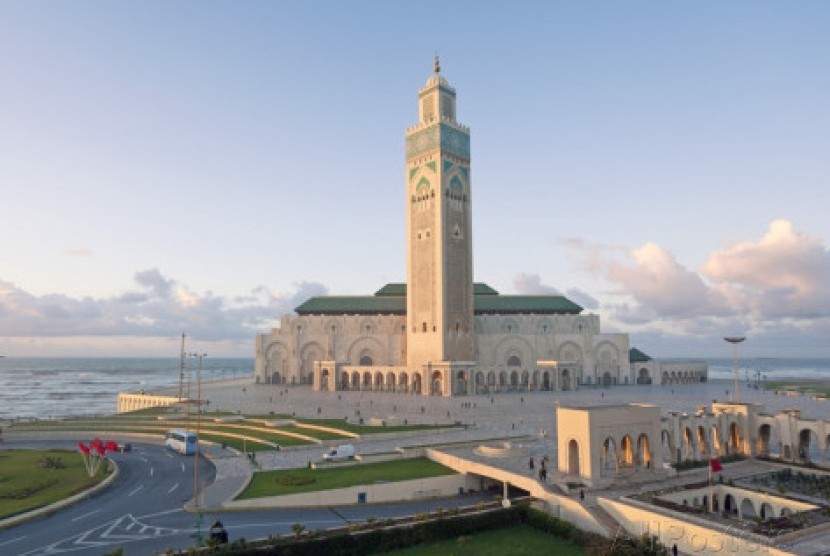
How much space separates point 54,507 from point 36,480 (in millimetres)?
5651

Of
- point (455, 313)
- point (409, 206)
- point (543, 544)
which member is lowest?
point (543, 544)

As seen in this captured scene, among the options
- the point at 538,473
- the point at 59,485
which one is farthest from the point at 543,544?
the point at 59,485

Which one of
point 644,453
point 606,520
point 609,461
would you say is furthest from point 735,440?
point 606,520

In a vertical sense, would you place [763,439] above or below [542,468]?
above

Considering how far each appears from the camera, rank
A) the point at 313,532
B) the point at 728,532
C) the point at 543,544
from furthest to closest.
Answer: the point at 543,544 < the point at 313,532 < the point at 728,532

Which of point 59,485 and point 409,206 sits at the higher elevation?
point 409,206

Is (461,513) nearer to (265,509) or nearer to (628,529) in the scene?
(628,529)

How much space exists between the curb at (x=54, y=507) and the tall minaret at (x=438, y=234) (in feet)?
168

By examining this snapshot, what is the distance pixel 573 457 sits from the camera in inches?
1082

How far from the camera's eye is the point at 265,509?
24.5 metres

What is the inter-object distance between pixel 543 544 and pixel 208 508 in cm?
1369

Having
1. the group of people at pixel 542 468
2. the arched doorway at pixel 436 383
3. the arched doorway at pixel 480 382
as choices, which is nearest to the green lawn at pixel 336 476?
the group of people at pixel 542 468

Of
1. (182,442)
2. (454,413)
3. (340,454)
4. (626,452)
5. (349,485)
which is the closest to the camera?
(349,485)

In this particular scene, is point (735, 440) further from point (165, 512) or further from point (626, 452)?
point (165, 512)
